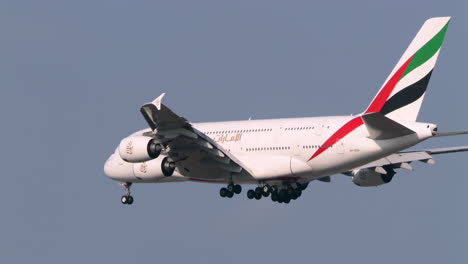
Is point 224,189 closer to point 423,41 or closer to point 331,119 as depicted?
point 331,119

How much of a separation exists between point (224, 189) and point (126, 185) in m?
6.92

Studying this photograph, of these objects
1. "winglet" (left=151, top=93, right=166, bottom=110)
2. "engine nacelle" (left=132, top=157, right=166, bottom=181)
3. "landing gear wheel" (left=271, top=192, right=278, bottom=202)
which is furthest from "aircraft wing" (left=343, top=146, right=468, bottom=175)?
"winglet" (left=151, top=93, right=166, bottom=110)

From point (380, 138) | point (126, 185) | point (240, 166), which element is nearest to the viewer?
point (380, 138)

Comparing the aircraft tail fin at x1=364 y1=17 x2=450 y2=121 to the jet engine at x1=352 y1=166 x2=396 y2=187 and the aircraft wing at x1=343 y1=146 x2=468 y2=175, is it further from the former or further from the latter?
the jet engine at x1=352 y1=166 x2=396 y2=187

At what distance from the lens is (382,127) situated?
63.6m

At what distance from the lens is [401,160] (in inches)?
2817

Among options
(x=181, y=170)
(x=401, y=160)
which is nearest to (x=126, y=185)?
(x=181, y=170)

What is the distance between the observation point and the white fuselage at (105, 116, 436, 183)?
65188 millimetres

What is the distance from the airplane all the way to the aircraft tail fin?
0.05 m

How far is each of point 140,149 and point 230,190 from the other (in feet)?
20.3

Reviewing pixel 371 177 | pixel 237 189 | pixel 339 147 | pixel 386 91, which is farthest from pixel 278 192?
pixel 386 91

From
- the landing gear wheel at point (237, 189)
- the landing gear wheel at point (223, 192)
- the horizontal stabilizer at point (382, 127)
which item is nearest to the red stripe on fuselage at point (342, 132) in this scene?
the horizontal stabilizer at point (382, 127)

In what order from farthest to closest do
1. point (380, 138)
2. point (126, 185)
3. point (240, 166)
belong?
1. point (126, 185)
2. point (240, 166)
3. point (380, 138)

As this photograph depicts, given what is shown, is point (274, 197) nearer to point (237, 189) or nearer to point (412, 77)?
point (237, 189)
